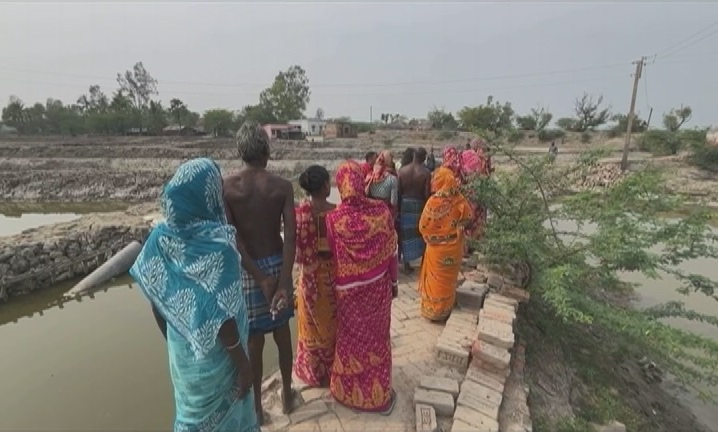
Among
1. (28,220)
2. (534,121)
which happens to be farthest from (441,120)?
(28,220)

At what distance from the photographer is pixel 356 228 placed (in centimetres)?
262

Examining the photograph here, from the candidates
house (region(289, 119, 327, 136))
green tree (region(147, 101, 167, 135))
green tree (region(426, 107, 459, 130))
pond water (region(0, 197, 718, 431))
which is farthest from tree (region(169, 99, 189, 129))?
pond water (region(0, 197, 718, 431))

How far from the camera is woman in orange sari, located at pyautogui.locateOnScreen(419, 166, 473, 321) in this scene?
3.93 metres

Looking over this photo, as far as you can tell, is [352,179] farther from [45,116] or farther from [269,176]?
[45,116]

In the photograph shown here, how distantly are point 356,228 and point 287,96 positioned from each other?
178 ft

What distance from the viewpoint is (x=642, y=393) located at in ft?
14.6

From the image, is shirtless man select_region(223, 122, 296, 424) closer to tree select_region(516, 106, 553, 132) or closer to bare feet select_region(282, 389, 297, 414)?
bare feet select_region(282, 389, 297, 414)

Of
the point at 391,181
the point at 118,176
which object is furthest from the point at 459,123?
the point at 391,181

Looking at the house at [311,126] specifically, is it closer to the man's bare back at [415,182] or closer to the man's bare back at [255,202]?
the man's bare back at [415,182]

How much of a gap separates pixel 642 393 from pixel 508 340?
237 cm

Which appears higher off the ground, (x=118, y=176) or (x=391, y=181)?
(x=391, y=181)

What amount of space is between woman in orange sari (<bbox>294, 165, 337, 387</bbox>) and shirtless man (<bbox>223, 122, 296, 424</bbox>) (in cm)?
25

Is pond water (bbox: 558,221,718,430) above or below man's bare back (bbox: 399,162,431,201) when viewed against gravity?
below

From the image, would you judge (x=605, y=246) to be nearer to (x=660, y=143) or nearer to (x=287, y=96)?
(x=660, y=143)
